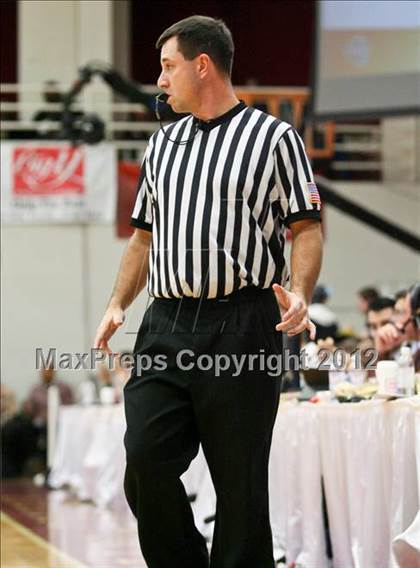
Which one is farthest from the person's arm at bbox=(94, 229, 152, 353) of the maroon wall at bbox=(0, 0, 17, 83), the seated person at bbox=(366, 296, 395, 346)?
the maroon wall at bbox=(0, 0, 17, 83)

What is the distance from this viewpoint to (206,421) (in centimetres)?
319

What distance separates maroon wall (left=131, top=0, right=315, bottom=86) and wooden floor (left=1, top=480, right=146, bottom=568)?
23.0ft

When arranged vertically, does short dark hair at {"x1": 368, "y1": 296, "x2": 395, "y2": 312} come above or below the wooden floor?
above

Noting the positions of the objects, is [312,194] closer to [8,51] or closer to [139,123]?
[139,123]

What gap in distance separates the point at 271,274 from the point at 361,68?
8372 mm

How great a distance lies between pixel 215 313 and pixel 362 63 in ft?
27.7

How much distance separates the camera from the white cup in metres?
4.79

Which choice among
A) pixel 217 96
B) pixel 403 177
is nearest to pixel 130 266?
pixel 217 96

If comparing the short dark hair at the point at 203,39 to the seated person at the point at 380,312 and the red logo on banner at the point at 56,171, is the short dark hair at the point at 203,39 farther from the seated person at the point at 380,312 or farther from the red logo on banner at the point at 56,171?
the red logo on banner at the point at 56,171

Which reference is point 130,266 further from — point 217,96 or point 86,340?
point 86,340

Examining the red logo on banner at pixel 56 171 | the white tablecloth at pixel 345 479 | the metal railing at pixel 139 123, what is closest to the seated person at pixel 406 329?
the white tablecloth at pixel 345 479

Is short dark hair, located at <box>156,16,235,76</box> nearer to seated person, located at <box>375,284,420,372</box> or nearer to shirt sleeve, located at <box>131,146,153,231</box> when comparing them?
shirt sleeve, located at <box>131,146,153,231</box>

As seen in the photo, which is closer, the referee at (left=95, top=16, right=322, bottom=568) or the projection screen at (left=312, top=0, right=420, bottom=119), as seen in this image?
the referee at (left=95, top=16, right=322, bottom=568)

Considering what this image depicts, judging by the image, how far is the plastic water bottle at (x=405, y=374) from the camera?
480 centimetres
